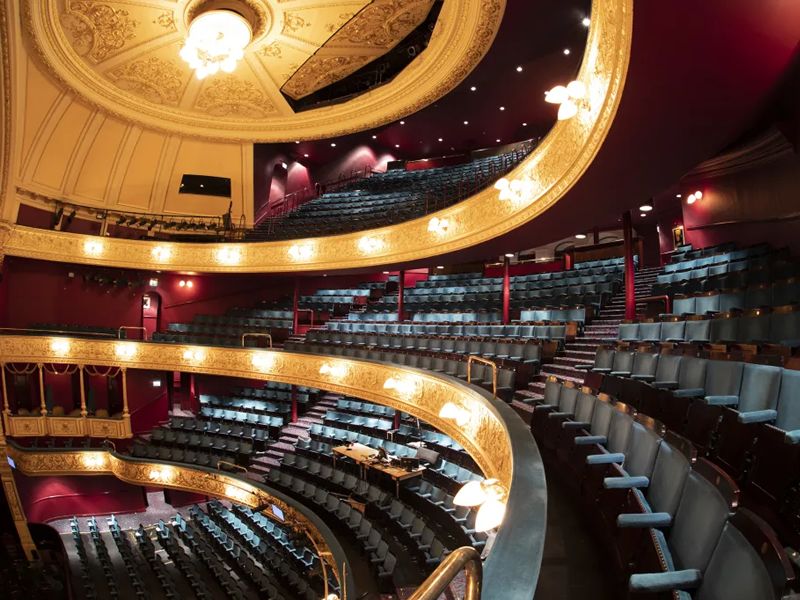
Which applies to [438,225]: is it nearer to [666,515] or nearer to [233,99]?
[233,99]

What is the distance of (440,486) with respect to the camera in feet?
23.7

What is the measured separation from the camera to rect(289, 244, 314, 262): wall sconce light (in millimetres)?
11125

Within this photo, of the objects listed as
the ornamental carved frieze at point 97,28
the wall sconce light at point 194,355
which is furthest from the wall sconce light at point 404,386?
the ornamental carved frieze at point 97,28

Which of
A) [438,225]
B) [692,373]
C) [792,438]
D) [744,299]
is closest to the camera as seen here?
[792,438]

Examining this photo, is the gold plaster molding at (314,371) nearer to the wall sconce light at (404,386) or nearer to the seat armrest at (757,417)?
the wall sconce light at (404,386)

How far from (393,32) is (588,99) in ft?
23.4

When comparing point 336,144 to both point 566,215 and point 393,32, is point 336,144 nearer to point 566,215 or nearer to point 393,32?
point 393,32

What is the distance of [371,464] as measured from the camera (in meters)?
7.32

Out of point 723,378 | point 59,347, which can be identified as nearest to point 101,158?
point 59,347

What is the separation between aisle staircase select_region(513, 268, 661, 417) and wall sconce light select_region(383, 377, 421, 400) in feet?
4.79

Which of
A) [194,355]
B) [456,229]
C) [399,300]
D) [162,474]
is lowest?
[162,474]

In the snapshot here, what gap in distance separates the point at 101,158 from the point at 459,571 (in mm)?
13723

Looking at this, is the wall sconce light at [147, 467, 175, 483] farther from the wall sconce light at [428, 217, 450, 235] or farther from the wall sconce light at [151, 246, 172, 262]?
the wall sconce light at [428, 217, 450, 235]

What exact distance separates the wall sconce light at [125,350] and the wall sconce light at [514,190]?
8.59 metres
